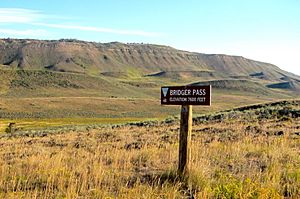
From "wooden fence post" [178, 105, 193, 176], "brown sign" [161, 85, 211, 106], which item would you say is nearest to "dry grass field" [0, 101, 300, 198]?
"wooden fence post" [178, 105, 193, 176]

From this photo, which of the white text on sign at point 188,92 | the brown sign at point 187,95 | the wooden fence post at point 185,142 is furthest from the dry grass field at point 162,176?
the white text on sign at point 188,92

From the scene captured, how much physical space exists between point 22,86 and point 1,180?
135 meters

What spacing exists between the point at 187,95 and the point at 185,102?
0.12 meters

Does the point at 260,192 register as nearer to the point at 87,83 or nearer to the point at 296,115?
the point at 296,115

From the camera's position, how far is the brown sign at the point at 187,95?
22.9 ft

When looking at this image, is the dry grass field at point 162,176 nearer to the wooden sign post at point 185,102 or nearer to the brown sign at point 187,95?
the wooden sign post at point 185,102

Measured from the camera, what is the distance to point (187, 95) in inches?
285

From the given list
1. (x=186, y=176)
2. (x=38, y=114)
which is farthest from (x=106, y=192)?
(x=38, y=114)

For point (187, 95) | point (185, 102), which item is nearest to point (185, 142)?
point (185, 102)

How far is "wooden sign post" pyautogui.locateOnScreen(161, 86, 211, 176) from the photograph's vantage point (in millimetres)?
7020

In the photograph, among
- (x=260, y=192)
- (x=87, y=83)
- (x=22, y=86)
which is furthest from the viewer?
(x=87, y=83)

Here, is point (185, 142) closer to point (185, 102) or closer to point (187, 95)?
point (185, 102)

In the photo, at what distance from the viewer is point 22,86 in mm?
136750

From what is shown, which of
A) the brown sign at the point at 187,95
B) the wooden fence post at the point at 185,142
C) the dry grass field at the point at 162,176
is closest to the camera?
the dry grass field at the point at 162,176
